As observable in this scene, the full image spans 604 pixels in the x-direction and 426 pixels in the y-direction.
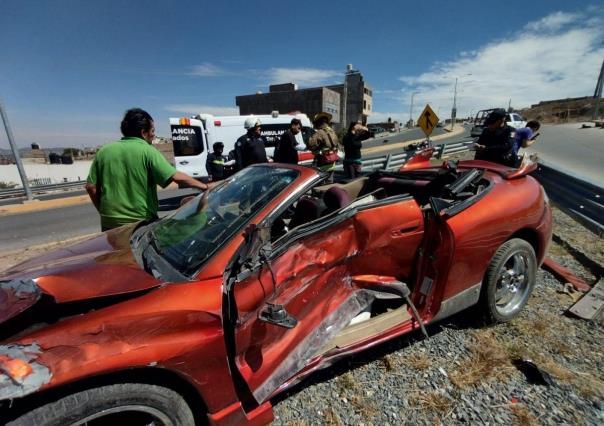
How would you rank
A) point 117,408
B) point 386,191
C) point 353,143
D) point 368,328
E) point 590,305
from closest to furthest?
point 117,408 < point 368,328 < point 590,305 < point 386,191 < point 353,143

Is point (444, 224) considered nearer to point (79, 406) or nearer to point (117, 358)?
point (117, 358)

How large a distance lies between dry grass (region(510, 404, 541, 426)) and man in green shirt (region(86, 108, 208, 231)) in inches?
105

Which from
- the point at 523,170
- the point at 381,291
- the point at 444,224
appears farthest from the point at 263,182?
the point at 523,170

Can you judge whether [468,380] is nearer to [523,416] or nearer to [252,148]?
[523,416]

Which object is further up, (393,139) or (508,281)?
(508,281)

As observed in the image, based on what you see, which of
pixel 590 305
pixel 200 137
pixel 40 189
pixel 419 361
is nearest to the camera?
pixel 419 361

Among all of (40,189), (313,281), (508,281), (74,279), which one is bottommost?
(40,189)

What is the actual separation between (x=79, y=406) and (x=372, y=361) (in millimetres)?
1836

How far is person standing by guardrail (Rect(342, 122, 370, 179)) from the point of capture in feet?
20.6

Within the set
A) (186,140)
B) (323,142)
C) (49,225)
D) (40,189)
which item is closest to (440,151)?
(323,142)

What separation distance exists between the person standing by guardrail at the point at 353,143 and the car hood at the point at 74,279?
4.93 meters

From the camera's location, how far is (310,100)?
49.0 metres

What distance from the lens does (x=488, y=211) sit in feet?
8.05

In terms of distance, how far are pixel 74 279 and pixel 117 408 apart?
65cm
